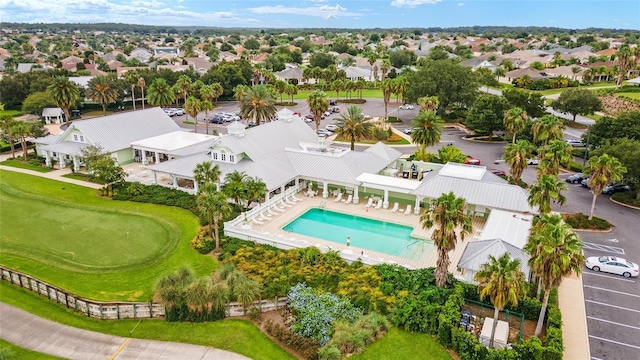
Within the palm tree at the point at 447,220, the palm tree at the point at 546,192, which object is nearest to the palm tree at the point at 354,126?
the palm tree at the point at 546,192

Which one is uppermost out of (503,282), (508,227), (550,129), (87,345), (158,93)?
(158,93)

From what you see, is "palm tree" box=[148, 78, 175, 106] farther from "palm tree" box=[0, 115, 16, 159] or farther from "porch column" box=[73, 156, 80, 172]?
"porch column" box=[73, 156, 80, 172]

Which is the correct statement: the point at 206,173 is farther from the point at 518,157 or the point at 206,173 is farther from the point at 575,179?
the point at 575,179

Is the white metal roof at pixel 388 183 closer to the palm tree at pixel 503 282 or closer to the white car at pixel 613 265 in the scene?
the white car at pixel 613 265

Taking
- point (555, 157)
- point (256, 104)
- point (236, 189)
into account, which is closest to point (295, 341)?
point (236, 189)

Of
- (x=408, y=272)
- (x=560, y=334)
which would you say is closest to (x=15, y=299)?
(x=408, y=272)
